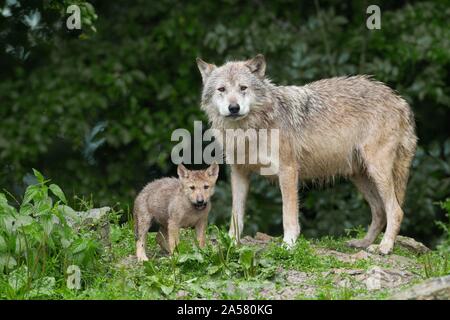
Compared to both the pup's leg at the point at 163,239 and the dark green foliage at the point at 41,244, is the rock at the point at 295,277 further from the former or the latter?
the dark green foliage at the point at 41,244

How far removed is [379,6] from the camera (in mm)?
12391

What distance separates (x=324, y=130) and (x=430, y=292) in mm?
3146

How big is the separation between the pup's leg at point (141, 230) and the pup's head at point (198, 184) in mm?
454

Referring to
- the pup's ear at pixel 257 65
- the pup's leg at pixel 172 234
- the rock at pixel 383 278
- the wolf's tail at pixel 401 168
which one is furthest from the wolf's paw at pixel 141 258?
the wolf's tail at pixel 401 168

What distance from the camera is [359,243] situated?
30.0 ft

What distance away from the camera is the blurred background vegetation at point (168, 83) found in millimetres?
11299

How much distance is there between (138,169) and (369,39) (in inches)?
134

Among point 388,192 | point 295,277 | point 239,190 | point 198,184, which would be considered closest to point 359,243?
point 388,192

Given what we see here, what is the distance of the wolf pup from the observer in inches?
307

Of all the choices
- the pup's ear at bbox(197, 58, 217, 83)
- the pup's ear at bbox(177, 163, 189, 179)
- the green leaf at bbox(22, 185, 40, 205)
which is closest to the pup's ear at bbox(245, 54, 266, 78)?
the pup's ear at bbox(197, 58, 217, 83)

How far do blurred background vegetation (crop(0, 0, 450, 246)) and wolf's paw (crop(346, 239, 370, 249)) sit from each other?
85.7 inches

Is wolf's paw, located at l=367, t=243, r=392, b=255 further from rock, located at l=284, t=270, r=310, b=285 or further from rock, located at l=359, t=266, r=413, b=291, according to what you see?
rock, located at l=284, t=270, r=310, b=285
